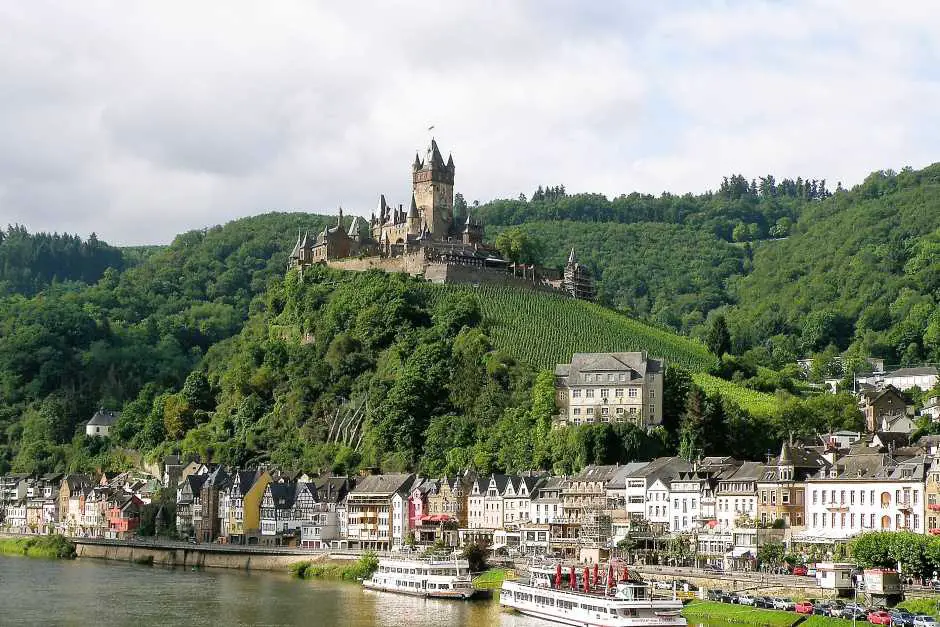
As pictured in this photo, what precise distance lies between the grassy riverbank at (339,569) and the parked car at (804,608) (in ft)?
100

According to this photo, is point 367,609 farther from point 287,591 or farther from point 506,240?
point 506,240

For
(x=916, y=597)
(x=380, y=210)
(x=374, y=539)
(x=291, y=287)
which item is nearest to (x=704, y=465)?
(x=374, y=539)

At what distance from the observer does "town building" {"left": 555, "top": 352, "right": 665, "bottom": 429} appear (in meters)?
103

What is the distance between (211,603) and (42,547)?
40.2 meters

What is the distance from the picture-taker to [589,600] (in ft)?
220

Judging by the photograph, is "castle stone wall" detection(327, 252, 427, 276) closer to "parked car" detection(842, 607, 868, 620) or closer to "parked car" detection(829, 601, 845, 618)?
"parked car" detection(829, 601, 845, 618)

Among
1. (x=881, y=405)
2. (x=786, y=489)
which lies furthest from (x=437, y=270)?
(x=786, y=489)

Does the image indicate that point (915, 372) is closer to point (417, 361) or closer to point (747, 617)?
point (417, 361)

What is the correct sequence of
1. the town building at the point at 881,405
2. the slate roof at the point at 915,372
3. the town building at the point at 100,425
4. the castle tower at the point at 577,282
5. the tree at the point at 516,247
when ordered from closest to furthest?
1. the town building at the point at 881,405
2. the slate roof at the point at 915,372
3. the castle tower at the point at 577,282
4. the town building at the point at 100,425
5. the tree at the point at 516,247

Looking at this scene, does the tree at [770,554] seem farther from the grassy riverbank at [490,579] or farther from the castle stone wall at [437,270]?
the castle stone wall at [437,270]

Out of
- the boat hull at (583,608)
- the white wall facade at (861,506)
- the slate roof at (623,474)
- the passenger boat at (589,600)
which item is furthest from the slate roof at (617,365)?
the boat hull at (583,608)

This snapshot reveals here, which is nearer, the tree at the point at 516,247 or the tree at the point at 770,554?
the tree at the point at 770,554

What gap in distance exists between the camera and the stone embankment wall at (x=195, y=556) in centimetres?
9744

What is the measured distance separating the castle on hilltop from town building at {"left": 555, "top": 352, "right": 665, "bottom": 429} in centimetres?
3147
